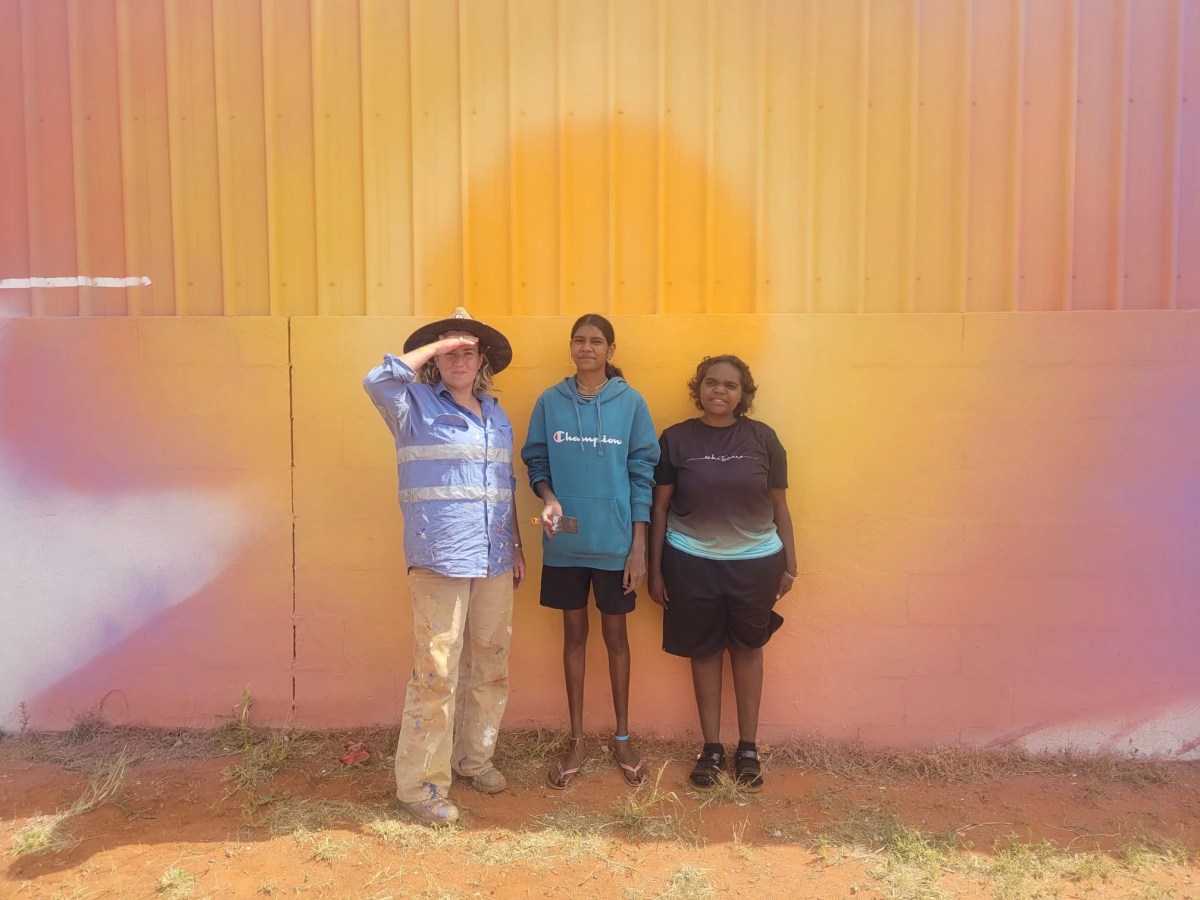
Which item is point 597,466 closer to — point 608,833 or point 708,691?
point 708,691

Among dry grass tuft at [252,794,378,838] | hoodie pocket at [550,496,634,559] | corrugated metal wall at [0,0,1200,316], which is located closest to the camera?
dry grass tuft at [252,794,378,838]

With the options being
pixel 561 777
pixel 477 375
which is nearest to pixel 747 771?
pixel 561 777

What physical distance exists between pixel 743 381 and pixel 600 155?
1.26m

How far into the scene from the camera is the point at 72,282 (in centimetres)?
377

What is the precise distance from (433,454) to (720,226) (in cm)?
170

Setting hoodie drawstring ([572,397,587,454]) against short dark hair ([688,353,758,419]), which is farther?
short dark hair ([688,353,758,419])

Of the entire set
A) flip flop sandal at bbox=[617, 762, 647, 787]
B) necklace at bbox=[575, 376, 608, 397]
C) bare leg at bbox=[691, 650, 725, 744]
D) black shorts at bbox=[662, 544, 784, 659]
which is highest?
necklace at bbox=[575, 376, 608, 397]

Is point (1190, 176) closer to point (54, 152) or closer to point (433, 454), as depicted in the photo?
point (433, 454)

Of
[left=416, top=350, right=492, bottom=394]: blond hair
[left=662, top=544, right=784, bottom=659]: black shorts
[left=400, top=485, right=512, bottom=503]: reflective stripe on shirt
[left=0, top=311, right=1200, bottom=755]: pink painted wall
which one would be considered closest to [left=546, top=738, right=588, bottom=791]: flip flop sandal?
[left=0, top=311, right=1200, bottom=755]: pink painted wall

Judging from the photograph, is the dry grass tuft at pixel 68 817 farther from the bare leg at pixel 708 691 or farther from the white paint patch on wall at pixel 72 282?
the bare leg at pixel 708 691

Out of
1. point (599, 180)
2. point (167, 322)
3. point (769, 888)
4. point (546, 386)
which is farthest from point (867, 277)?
point (167, 322)

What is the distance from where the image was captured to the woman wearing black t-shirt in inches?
131

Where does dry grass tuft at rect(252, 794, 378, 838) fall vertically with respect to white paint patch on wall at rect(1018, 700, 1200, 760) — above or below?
below

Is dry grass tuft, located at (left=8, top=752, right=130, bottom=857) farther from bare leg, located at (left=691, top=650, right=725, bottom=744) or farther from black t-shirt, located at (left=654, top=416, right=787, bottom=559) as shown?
black t-shirt, located at (left=654, top=416, right=787, bottom=559)
